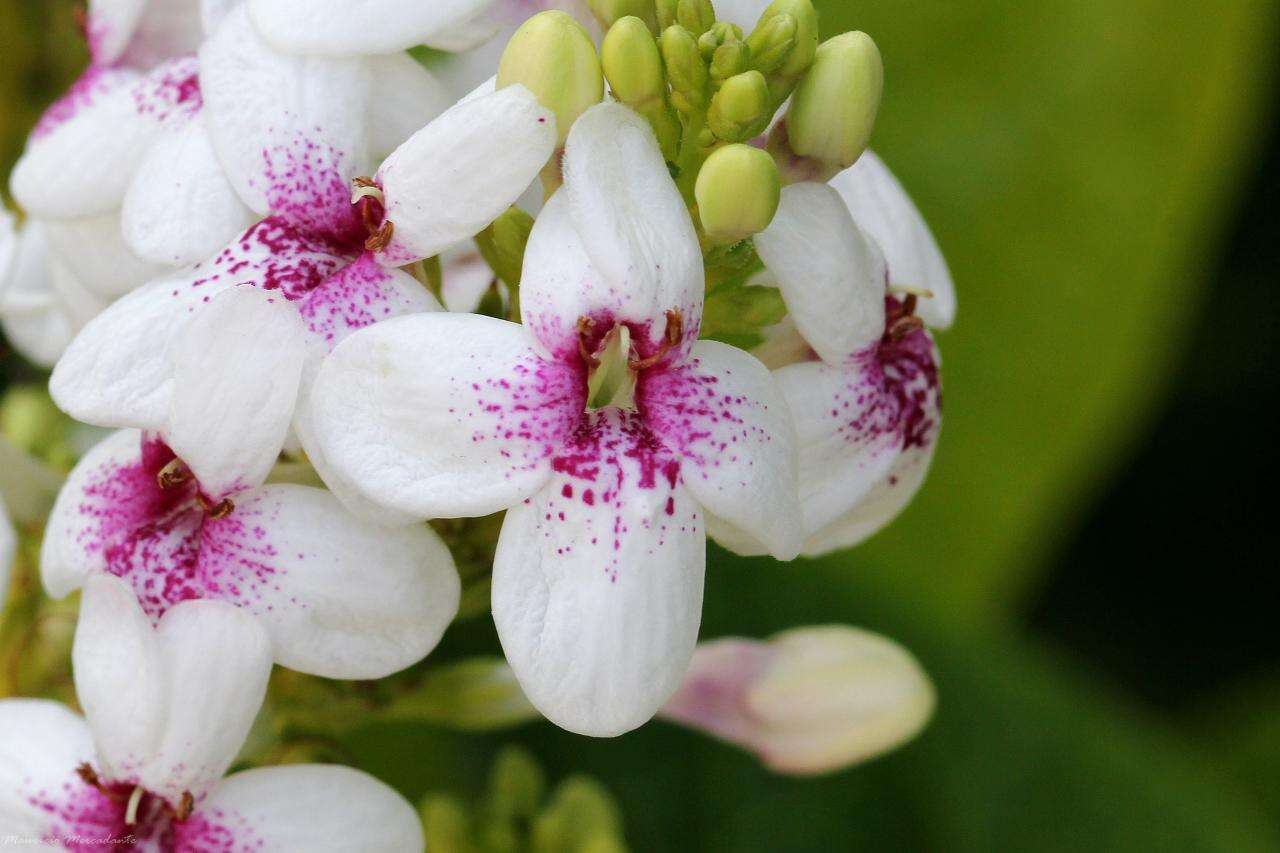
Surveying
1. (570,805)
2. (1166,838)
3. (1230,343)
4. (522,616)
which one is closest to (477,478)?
(522,616)

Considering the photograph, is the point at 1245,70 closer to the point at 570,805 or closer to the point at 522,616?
the point at 570,805

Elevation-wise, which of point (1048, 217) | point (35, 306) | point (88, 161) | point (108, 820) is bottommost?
point (1048, 217)

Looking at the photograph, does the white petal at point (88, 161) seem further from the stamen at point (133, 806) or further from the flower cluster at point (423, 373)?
the stamen at point (133, 806)

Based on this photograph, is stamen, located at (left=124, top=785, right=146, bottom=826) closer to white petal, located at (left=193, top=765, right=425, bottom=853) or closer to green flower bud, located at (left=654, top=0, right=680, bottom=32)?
white petal, located at (left=193, top=765, right=425, bottom=853)

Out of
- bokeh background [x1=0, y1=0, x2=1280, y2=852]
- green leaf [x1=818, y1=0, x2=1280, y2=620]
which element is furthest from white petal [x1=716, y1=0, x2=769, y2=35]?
green leaf [x1=818, y1=0, x2=1280, y2=620]

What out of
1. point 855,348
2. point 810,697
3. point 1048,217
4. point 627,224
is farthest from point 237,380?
point 1048,217

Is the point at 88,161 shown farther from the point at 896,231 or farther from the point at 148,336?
the point at 896,231

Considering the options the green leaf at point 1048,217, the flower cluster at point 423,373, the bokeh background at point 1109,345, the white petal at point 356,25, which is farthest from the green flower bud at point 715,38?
the green leaf at point 1048,217
